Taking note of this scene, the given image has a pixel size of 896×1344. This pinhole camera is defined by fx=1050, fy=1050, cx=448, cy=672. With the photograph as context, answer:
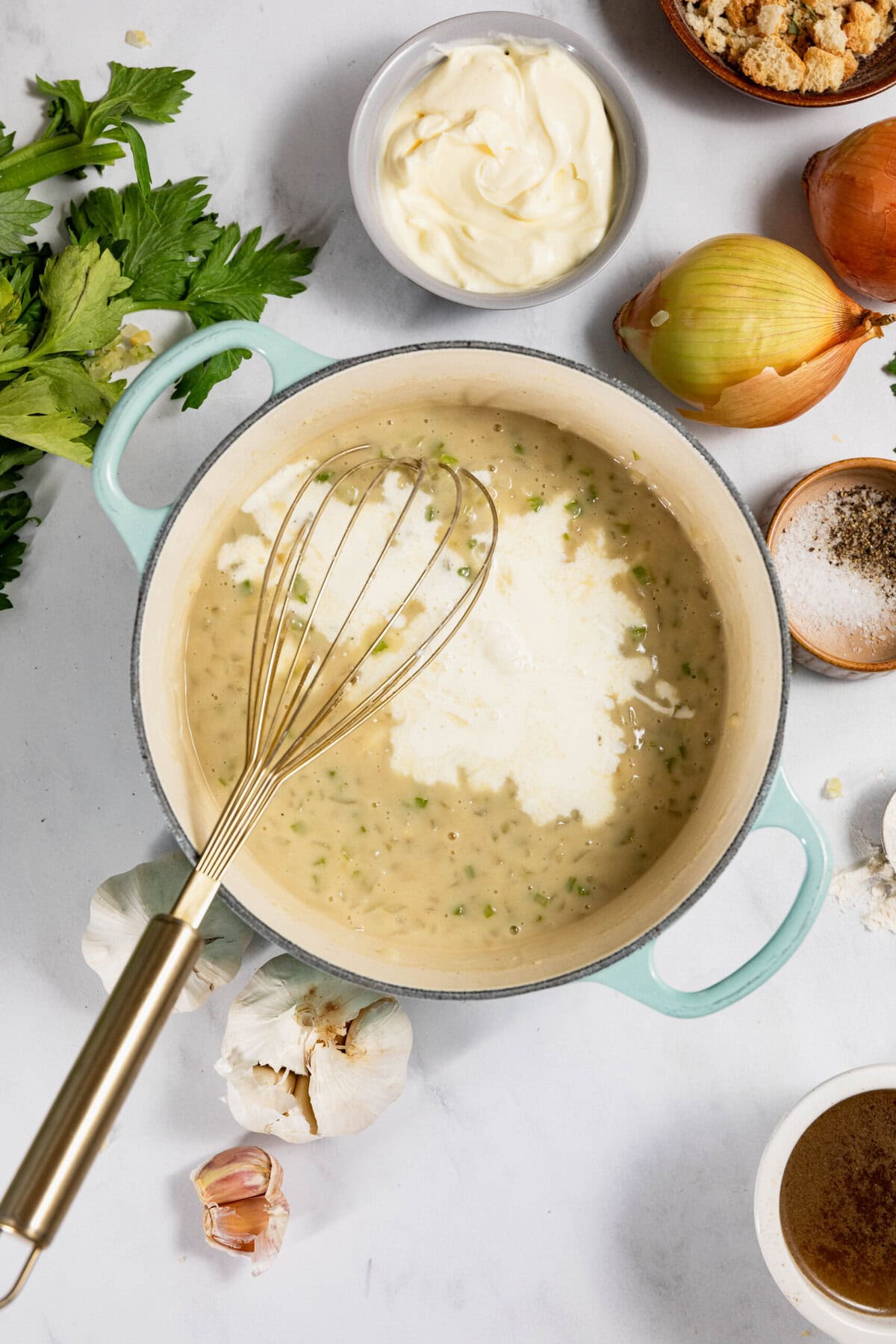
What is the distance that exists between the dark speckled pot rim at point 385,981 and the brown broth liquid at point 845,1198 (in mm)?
356

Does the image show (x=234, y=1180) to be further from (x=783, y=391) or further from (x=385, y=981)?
(x=783, y=391)

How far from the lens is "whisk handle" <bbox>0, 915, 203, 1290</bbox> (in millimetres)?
658

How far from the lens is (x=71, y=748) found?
1.22 metres

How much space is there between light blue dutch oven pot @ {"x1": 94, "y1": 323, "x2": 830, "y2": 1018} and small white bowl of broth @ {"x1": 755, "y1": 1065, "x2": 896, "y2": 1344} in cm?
26

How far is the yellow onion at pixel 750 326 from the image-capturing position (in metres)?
1.10

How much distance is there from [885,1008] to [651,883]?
1.15ft

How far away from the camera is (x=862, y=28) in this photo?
1.16 m

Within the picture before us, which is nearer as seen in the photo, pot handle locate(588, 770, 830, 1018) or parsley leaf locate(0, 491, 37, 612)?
pot handle locate(588, 770, 830, 1018)

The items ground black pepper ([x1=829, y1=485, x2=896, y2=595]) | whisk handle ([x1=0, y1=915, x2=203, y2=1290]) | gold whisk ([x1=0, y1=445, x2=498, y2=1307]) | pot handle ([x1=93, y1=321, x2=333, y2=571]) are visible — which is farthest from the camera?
ground black pepper ([x1=829, y1=485, x2=896, y2=595])

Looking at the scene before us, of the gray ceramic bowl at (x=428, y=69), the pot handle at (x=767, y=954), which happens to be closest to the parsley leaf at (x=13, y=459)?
the gray ceramic bowl at (x=428, y=69)

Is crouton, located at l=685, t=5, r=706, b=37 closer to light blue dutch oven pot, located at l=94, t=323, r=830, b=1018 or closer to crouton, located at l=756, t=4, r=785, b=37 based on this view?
crouton, located at l=756, t=4, r=785, b=37

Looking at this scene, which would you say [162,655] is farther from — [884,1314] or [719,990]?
[884,1314]

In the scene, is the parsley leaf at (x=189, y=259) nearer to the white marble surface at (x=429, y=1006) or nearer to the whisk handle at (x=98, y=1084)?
the white marble surface at (x=429, y=1006)

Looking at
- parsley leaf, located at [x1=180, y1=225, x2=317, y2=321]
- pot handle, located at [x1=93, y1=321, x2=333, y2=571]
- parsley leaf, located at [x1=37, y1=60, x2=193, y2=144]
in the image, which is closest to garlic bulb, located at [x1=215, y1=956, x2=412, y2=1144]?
pot handle, located at [x1=93, y1=321, x2=333, y2=571]
